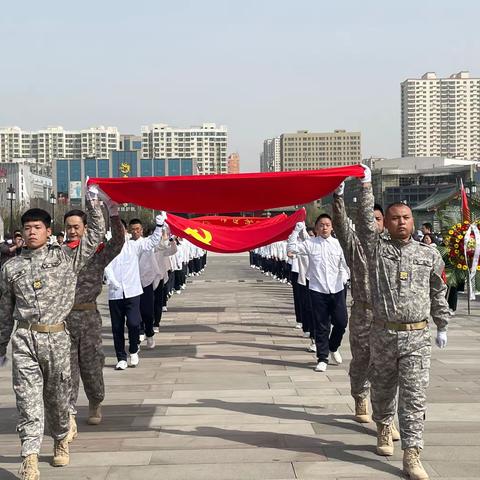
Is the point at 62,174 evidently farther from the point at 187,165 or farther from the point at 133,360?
the point at 133,360

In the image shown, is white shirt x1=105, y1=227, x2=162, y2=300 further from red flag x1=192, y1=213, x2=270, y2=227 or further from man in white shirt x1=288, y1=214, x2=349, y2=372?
red flag x1=192, y1=213, x2=270, y2=227

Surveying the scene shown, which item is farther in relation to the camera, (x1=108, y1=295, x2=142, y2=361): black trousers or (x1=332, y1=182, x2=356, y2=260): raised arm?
(x1=108, y1=295, x2=142, y2=361): black trousers

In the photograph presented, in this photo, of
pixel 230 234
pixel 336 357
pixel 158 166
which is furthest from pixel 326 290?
pixel 158 166

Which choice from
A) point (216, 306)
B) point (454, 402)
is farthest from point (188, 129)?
point (454, 402)

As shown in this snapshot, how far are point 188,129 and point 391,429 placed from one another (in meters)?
193

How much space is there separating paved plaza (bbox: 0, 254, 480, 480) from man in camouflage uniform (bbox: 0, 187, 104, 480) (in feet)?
1.39

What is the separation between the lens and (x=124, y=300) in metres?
10.2

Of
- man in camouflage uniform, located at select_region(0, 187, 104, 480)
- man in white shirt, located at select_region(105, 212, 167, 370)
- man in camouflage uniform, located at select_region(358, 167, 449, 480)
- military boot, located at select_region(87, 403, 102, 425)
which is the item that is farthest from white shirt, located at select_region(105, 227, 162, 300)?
man in camouflage uniform, located at select_region(358, 167, 449, 480)

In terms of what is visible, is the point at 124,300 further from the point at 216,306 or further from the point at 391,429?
the point at 216,306

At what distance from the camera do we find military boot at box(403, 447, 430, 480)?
5.52m

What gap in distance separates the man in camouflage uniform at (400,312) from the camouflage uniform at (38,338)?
2330 millimetres

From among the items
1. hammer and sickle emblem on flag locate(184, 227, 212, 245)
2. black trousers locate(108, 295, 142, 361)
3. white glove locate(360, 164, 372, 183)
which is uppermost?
white glove locate(360, 164, 372, 183)

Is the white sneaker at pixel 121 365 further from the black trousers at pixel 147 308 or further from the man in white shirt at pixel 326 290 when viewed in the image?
the man in white shirt at pixel 326 290

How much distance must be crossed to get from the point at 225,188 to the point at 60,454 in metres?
3.52
